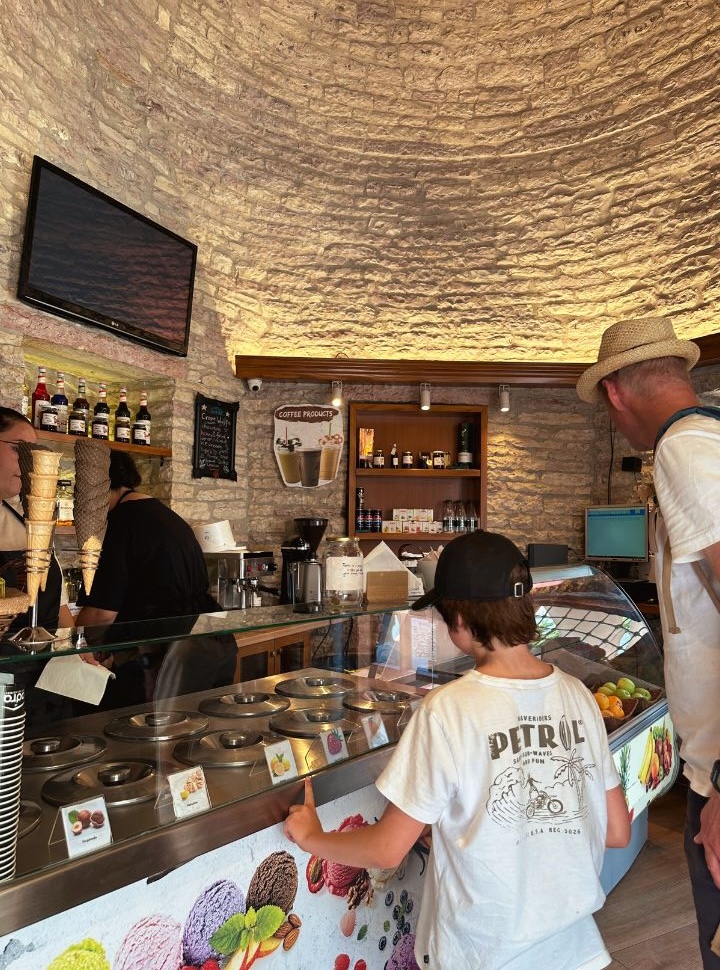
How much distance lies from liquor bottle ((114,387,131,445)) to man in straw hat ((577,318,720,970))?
3.70 m

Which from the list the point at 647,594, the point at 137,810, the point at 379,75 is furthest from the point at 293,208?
the point at 137,810

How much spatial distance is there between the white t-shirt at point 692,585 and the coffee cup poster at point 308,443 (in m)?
4.48

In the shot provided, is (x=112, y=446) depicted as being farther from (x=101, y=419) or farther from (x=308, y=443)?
(x=308, y=443)

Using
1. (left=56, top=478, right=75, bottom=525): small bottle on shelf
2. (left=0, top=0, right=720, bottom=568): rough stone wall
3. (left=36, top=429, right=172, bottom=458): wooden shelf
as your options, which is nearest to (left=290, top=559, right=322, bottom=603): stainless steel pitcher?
(left=36, top=429, right=172, bottom=458): wooden shelf

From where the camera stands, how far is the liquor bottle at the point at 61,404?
426cm

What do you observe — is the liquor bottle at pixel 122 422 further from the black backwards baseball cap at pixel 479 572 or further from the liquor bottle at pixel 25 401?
the black backwards baseball cap at pixel 479 572

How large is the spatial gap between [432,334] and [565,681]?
5129 mm

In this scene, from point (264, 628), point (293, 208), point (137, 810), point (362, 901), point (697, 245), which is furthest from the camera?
point (293, 208)

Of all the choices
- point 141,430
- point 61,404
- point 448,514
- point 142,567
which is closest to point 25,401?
point 61,404

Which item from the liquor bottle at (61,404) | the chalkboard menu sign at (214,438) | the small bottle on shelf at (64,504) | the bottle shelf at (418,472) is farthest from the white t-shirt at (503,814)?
the bottle shelf at (418,472)

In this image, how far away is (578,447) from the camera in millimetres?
6383

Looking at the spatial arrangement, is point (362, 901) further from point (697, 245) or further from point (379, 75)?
point (379, 75)

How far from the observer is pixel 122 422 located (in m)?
4.87

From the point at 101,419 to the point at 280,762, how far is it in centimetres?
354
